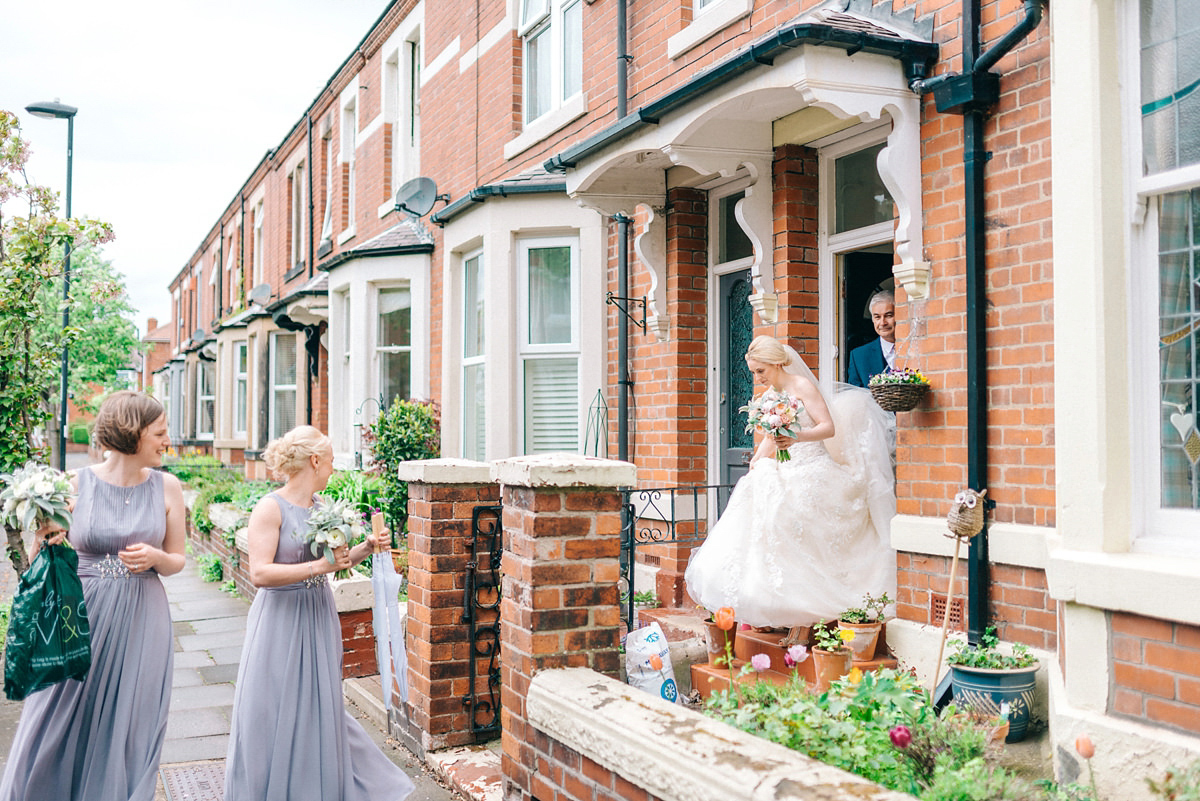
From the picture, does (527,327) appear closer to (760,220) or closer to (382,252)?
(760,220)

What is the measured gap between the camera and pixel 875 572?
5.39 meters

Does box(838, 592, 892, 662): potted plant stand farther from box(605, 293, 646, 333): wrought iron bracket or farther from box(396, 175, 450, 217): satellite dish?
box(396, 175, 450, 217): satellite dish

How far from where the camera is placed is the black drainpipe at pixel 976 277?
461cm

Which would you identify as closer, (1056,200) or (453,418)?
(1056,200)

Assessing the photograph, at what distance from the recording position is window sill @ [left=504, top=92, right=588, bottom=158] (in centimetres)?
855

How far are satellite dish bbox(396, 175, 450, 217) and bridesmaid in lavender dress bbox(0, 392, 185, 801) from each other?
7.04 m

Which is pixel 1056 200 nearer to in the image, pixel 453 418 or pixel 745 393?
pixel 745 393

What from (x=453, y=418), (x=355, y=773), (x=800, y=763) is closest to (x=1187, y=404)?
(x=800, y=763)

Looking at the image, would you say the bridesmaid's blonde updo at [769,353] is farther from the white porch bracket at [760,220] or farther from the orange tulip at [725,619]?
the orange tulip at [725,619]

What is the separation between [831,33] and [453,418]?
6511 mm

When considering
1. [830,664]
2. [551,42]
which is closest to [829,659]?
[830,664]

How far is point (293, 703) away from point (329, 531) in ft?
2.28

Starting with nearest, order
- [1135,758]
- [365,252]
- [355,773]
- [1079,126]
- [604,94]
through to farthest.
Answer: [1135,758] → [1079,126] → [355,773] → [604,94] → [365,252]

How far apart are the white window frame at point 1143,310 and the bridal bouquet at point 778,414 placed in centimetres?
214
